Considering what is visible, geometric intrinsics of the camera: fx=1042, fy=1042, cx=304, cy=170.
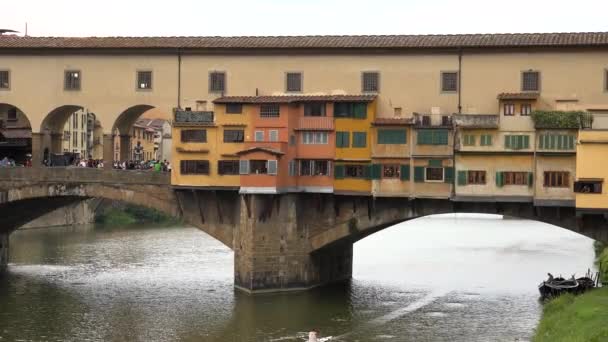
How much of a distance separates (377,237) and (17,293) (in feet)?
119

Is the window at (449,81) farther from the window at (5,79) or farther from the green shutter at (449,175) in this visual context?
the window at (5,79)

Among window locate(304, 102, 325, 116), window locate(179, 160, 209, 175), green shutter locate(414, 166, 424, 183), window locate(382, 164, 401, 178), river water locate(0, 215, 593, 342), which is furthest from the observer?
window locate(179, 160, 209, 175)

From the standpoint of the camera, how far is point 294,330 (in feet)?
123

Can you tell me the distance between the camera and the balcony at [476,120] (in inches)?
1682

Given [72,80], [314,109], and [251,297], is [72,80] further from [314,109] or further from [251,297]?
[251,297]

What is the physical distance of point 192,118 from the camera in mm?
46250

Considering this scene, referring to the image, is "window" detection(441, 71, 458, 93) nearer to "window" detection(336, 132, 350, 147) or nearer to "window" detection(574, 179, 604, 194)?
"window" detection(336, 132, 350, 147)

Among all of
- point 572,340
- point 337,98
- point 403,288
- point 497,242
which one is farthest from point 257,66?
point 497,242

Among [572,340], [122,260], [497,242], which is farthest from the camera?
[497,242]

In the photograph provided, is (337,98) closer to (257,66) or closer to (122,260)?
(257,66)

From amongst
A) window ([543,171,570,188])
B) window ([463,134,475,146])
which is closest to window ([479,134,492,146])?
window ([463,134,475,146])

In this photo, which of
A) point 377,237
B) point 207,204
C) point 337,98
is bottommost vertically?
point 377,237

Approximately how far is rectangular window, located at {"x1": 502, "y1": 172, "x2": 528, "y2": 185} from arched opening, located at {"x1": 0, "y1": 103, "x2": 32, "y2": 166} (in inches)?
1054

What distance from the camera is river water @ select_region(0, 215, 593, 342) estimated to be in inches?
1475
